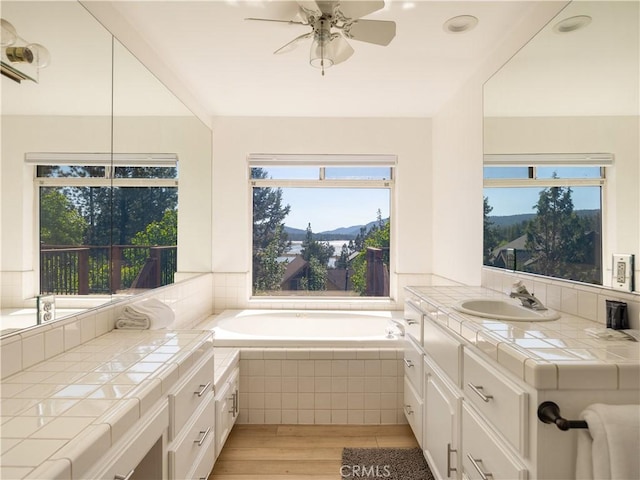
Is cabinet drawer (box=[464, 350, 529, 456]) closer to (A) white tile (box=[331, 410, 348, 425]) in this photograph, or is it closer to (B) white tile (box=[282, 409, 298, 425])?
(A) white tile (box=[331, 410, 348, 425])

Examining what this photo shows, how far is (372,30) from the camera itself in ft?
5.87

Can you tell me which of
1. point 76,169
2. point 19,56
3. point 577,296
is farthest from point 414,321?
point 19,56

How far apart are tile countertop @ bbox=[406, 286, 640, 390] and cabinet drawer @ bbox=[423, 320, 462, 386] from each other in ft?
0.24

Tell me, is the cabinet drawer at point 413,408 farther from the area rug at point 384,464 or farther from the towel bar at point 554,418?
the towel bar at point 554,418

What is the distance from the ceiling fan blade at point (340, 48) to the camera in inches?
73.0

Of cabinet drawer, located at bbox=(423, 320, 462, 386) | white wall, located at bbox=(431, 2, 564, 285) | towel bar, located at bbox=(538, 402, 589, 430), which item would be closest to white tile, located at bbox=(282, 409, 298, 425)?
cabinet drawer, located at bbox=(423, 320, 462, 386)

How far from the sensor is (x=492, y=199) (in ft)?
7.98

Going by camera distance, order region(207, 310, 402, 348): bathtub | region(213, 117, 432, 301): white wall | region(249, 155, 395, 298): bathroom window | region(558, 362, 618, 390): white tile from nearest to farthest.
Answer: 1. region(558, 362, 618, 390): white tile
2. region(207, 310, 402, 348): bathtub
3. region(213, 117, 432, 301): white wall
4. region(249, 155, 395, 298): bathroom window

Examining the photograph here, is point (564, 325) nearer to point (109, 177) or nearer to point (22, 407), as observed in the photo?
point (22, 407)

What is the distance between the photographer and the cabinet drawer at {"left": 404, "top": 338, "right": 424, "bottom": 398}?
2092mm

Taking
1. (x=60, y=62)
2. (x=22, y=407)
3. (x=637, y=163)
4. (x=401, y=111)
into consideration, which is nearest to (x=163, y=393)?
(x=22, y=407)

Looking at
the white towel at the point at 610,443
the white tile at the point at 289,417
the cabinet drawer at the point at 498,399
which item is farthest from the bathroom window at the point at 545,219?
the white tile at the point at 289,417

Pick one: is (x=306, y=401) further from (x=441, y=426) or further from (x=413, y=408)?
(x=441, y=426)

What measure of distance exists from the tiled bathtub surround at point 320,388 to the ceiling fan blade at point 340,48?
1.87 meters
